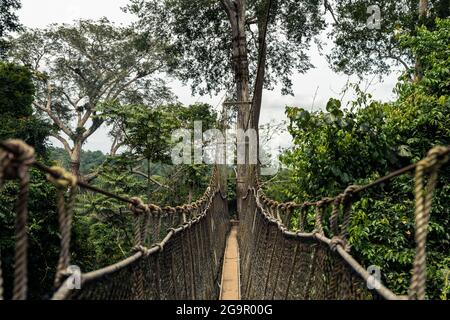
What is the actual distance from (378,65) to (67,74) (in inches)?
457

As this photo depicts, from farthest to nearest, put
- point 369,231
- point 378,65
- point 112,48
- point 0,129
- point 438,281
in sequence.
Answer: point 112,48
point 378,65
point 0,129
point 369,231
point 438,281

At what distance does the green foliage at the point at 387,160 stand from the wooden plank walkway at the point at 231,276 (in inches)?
49.9

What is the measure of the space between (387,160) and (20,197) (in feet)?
12.0

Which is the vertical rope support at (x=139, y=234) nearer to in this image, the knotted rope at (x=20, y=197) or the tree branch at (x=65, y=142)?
the knotted rope at (x=20, y=197)

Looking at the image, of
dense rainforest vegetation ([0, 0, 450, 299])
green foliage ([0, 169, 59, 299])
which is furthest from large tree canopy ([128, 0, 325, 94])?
green foliage ([0, 169, 59, 299])

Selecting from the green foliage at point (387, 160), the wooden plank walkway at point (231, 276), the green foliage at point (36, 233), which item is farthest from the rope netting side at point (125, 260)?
the green foliage at point (36, 233)

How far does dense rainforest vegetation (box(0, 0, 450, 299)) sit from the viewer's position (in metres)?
3.76

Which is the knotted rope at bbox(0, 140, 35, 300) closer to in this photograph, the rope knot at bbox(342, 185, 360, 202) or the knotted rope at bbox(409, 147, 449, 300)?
the knotted rope at bbox(409, 147, 449, 300)

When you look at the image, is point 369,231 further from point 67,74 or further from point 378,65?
point 67,74

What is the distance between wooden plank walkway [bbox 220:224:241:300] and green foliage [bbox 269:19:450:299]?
1269 millimetres

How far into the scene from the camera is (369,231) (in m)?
3.60

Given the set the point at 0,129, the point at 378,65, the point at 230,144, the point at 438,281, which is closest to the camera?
the point at 438,281

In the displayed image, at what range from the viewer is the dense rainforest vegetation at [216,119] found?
376 centimetres
